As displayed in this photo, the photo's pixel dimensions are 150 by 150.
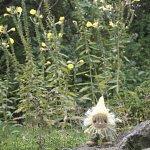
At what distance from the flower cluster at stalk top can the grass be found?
1.72ft

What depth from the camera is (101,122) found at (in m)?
3.99

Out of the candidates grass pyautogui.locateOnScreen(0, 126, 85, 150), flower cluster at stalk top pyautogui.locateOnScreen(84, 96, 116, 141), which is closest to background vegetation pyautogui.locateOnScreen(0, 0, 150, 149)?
grass pyautogui.locateOnScreen(0, 126, 85, 150)

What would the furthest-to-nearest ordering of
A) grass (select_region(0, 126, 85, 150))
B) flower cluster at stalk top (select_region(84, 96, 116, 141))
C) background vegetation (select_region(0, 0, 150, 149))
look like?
1. background vegetation (select_region(0, 0, 150, 149))
2. grass (select_region(0, 126, 85, 150))
3. flower cluster at stalk top (select_region(84, 96, 116, 141))

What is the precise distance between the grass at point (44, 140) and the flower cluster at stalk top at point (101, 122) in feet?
1.72

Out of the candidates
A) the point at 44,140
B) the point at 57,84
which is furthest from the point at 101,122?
the point at 57,84

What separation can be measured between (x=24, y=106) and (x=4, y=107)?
448 mm

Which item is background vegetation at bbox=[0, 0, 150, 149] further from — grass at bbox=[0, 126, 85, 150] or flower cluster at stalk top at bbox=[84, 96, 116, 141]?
flower cluster at stalk top at bbox=[84, 96, 116, 141]

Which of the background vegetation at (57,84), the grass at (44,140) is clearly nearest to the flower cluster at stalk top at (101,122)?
the grass at (44,140)

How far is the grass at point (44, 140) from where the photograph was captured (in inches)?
185

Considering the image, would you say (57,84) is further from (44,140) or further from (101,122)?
(101,122)

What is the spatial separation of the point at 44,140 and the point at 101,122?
0.84 meters

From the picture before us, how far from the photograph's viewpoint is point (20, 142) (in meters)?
5.12

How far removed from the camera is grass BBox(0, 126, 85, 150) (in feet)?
15.4

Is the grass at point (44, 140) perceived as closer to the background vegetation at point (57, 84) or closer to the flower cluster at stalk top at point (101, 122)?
the background vegetation at point (57, 84)
